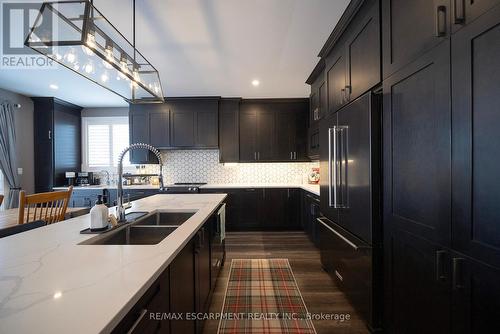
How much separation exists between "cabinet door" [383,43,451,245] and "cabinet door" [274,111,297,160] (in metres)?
3.14

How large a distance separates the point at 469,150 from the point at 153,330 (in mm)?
1392

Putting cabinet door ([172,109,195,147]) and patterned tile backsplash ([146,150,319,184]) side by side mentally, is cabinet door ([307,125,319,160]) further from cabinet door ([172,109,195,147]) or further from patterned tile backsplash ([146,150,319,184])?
cabinet door ([172,109,195,147])

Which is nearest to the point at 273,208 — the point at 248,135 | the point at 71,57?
the point at 248,135

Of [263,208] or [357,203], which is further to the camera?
[263,208]

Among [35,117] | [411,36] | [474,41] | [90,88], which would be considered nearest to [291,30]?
[411,36]

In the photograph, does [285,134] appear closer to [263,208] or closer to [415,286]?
[263,208]

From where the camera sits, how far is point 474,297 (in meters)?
0.92

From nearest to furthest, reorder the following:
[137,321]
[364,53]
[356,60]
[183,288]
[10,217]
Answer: [137,321] → [183,288] → [364,53] → [356,60] → [10,217]

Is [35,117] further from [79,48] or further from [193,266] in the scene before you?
[193,266]

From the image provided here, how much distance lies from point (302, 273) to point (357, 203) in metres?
1.31

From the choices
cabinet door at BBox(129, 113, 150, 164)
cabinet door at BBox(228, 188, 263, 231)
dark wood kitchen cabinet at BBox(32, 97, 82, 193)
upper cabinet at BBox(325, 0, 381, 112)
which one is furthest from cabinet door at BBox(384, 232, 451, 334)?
dark wood kitchen cabinet at BBox(32, 97, 82, 193)

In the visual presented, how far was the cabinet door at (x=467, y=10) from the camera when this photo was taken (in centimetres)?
86

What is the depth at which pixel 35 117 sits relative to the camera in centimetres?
441

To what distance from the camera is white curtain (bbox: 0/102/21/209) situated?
3802mm
